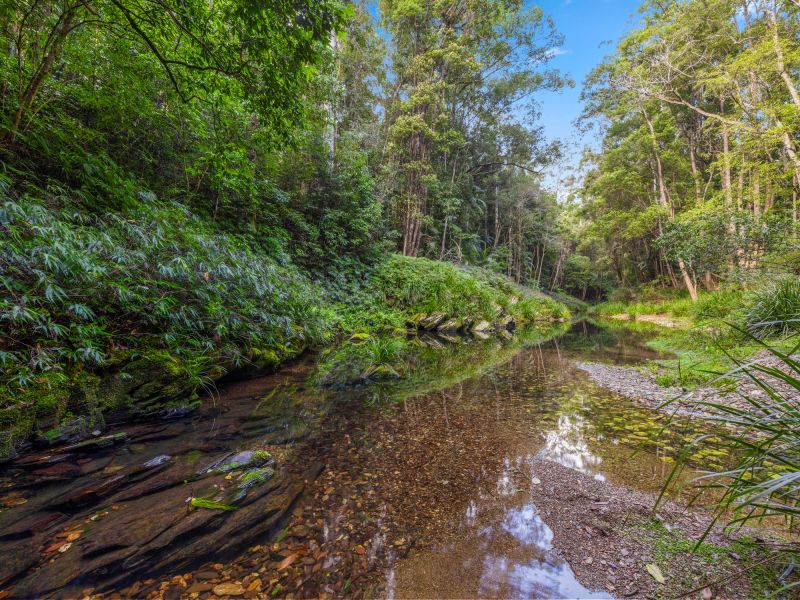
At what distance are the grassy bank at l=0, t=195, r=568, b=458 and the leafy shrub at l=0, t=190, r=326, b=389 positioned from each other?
1 cm

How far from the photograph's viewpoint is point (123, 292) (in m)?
3.18

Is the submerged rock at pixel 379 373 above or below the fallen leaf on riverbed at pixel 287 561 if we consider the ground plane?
above

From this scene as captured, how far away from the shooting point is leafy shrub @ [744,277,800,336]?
207 inches

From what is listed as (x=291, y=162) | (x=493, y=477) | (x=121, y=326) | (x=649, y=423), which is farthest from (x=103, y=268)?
(x=291, y=162)

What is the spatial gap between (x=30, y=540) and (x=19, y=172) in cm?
397

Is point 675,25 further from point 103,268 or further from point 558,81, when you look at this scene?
point 103,268

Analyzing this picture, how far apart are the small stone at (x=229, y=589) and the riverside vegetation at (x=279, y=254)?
0.26 feet

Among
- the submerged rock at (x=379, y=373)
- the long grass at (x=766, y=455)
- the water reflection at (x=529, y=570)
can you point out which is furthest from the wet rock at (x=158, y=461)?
the long grass at (x=766, y=455)

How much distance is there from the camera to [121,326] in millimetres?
3414

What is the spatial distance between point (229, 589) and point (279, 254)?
669 centimetres

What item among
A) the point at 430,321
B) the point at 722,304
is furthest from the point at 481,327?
the point at 722,304

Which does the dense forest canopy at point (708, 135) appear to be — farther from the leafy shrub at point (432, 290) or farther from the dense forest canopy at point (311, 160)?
the leafy shrub at point (432, 290)

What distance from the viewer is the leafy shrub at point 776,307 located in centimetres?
527

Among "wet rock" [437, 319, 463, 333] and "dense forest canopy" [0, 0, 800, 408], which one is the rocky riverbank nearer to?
"dense forest canopy" [0, 0, 800, 408]
